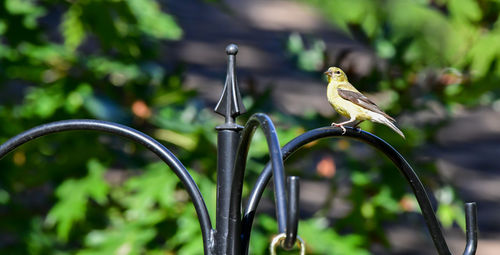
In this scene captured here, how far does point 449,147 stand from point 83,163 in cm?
189

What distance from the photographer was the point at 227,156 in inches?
44.7

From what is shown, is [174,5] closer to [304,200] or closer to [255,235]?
[304,200]

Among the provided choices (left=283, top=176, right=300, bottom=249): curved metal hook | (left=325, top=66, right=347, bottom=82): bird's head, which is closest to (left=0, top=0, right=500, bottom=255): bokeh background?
(left=325, top=66, right=347, bottom=82): bird's head

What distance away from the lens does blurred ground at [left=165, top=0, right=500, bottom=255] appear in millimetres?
3305

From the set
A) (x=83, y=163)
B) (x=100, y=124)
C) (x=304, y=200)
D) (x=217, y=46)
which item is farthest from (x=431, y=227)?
(x=217, y=46)

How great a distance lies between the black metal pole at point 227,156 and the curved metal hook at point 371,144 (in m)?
0.03

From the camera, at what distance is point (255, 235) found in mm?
2064

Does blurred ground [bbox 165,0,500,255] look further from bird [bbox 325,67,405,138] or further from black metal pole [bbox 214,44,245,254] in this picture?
black metal pole [bbox 214,44,245,254]

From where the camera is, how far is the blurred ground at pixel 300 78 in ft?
10.8

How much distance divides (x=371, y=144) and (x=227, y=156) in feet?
0.86

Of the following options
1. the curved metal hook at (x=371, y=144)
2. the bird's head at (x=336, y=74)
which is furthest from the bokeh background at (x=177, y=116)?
the curved metal hook at (x=371, y=144)

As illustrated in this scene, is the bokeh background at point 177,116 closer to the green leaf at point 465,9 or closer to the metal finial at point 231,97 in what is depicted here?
the green leaf at point 465,9

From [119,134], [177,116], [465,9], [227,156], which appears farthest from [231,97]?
[465,9]

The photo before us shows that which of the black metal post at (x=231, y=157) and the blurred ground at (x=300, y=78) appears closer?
the black metal post at (x=231, y=157)
